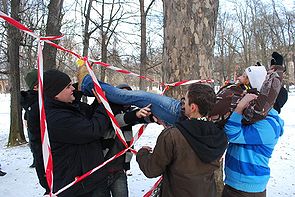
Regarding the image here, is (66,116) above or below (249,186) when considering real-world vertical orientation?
above

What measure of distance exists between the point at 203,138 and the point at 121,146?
964 mm

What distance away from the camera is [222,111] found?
206cm

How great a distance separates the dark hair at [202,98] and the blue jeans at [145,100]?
1.34ft

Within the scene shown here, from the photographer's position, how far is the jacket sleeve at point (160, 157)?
173 centimetres

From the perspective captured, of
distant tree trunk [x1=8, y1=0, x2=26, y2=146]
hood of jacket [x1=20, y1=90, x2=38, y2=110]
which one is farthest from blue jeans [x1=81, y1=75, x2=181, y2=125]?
distant tree trunk [x1=8, y1=0, x2=26, y2=146]

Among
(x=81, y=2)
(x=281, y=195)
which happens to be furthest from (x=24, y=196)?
(x=81, y=2)

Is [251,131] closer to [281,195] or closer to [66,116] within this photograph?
[66,116]

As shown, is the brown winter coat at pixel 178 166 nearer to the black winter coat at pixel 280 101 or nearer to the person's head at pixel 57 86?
the person's head at pixel 57 86

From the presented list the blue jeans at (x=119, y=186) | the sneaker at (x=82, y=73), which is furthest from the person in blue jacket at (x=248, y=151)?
the sneaker at (x=82, y=73)

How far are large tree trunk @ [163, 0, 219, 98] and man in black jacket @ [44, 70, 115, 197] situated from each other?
1.07m

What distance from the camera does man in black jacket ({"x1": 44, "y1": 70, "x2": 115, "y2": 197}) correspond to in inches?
78.9

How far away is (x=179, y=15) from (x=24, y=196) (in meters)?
3.80

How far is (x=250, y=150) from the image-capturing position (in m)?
2.13

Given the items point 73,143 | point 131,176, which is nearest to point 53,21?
point 131,176
